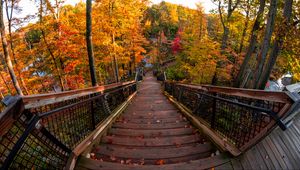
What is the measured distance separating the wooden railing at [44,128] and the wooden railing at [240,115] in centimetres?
285

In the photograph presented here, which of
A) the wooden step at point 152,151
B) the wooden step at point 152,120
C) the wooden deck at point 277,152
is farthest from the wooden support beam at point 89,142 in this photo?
the wooden deck at point 277,152

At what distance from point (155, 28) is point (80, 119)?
51.9 meters

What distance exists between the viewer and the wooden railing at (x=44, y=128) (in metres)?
1.88

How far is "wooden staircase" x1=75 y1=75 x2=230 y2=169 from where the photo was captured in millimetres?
2947

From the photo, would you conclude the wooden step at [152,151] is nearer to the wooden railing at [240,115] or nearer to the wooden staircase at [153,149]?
the wooden staircase at [153,149]

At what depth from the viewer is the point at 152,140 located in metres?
3.94

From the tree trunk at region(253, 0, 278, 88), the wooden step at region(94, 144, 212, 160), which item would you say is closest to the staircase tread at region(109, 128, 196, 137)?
the wooden step at region(94, 144, 212, 160)

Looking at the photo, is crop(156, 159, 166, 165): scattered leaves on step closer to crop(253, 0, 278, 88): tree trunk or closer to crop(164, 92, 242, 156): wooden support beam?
crop(164, 92, 242, 156): wooden support beam

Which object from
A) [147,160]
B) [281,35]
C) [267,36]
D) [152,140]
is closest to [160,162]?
[147,160]

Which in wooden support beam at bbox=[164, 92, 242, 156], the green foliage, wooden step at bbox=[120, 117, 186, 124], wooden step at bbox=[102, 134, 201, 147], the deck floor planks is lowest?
the green foliage

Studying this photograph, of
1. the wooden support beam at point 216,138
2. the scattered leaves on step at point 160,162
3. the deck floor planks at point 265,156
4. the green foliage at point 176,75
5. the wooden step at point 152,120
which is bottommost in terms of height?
the green foliage at point 176,75

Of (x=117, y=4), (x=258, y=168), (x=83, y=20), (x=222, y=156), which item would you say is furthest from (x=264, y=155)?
(x=83, y=20)

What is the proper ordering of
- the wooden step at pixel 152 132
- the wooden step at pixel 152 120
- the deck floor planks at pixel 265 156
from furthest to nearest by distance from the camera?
the wooden step at pixel 152 120 < the wooden step at pixel 152 132 < the deck floor planks at pixel 265 156

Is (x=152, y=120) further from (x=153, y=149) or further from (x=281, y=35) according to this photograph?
(x=281, y=35)
